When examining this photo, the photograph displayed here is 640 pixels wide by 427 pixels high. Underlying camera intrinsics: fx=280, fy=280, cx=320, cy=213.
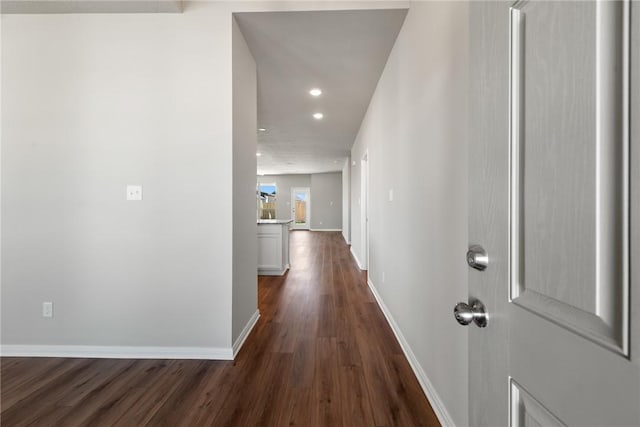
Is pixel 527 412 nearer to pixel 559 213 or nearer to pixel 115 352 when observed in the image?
pixel 559 213

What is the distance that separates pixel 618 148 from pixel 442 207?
45.6 inches

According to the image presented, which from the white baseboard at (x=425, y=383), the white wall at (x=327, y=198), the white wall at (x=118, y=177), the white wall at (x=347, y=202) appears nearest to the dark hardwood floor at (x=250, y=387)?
the white baseboard at (x=425, y=383)

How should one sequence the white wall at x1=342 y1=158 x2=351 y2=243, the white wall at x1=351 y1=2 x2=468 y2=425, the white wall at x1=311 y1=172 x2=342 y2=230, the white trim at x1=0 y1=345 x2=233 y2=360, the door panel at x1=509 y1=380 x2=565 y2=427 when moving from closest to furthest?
the door panel at x1=509 y1=380 x2=565 y2=427
the white wall at x1=351 y1=2 x2=468 y2=425
the white trim at x1=0 y1=345 x2=233 y2=360
the white wall at x1=342 y1=158 x2=351 y2=243
the white wall at x1=311 y1=172 x2=342 y2=230

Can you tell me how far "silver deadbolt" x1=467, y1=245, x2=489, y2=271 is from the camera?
25.2 inches

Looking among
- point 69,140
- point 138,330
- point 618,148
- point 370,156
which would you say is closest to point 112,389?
point 138,330

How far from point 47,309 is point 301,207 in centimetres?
1144

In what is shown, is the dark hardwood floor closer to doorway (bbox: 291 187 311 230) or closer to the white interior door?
the white interior door

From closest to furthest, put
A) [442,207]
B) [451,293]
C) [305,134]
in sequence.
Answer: [451,293] → [442,207] → [305,134]

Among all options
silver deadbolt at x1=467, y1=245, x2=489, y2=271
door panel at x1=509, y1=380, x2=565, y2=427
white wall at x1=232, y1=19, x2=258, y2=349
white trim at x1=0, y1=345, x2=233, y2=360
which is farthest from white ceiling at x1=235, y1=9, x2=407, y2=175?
white trim at x1=0, y1=345, x2=233, y2=360

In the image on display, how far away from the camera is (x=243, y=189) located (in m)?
2.44

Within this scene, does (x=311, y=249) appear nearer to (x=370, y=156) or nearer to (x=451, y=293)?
(x=370, y=156)

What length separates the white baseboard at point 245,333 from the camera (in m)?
2.17

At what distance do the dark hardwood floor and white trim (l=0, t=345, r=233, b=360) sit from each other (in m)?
0.05

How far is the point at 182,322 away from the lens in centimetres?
212
